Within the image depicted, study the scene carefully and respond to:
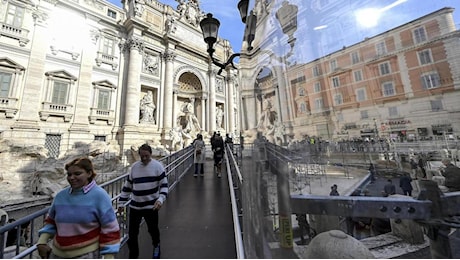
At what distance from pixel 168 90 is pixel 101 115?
18.3 ft

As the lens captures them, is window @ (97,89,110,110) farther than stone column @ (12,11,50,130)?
Yes

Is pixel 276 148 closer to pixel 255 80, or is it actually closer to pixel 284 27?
pixel 255 80

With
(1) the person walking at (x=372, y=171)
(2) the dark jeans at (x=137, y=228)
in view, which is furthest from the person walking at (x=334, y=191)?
(2) the dark jeans at (x=137, y=228)

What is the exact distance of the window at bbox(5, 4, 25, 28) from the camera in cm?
1114

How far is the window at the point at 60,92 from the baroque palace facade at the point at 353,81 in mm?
15634

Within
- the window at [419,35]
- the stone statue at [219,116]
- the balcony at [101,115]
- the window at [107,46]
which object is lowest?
the window at [419,35]

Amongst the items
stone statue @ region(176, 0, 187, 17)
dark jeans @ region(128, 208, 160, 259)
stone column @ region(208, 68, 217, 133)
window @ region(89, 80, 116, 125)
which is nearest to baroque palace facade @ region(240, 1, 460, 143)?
dark jeans @ region(128, 208, 160, 259)

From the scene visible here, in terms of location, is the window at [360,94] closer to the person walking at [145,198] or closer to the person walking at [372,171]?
the person walking at [372,171]

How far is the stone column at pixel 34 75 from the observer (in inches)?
432

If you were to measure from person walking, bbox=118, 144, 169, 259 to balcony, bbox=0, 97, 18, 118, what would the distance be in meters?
13.8

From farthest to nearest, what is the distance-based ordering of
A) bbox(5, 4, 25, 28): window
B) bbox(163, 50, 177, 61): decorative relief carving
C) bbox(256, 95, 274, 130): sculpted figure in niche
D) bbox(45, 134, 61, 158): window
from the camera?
1. bbox(163, 50, 177, 61): decorative relief carving
2. bbox(45, 134, 61, 158): window
3. bbox(5, 4, 25, 28): window
4. bbox(256, 95, 274, 130): sculpted figure in niche

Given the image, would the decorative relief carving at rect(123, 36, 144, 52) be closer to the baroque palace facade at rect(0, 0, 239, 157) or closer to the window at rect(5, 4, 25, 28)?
the baroque palace facade at rect(0, 0, 239, 157)

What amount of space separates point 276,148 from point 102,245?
54.4 inches

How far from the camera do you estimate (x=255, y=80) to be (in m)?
1.62
